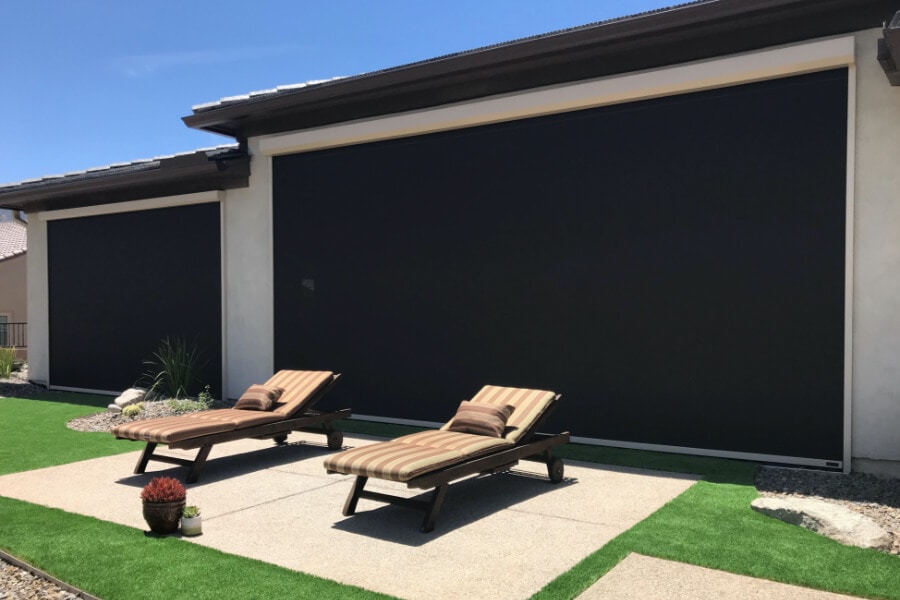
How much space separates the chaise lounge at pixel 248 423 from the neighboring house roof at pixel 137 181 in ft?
13.6

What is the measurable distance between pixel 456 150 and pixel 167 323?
20.5 feet

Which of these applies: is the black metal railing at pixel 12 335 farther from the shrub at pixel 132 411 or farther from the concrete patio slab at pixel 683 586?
the concrete patio slab at pixel 683 586

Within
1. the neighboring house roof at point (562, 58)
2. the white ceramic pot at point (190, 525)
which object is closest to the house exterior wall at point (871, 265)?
the neighboring house roof at point (562, 58)

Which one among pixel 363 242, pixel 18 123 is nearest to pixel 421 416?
pixel 363 242

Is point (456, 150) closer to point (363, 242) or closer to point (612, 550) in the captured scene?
point (363, 242)

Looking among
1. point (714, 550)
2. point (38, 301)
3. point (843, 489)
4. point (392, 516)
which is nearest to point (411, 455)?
point (392, 516)

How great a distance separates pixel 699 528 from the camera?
5.26m

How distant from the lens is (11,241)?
28.0 m

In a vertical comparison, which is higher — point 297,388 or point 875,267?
point 875,267

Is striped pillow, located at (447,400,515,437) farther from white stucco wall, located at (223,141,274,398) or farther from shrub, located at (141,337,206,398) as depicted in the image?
shrub, located at (141,337,206,398)

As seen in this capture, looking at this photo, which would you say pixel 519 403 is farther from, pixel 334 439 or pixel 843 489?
pixel 843 489

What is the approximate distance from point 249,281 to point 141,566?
23.6 ft

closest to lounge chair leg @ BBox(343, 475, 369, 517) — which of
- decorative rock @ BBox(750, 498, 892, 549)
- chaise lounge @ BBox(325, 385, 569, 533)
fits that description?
chaise lounge @ BBox(325, 385, 569, 533)

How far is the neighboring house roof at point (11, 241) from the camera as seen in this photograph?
23394 mm
